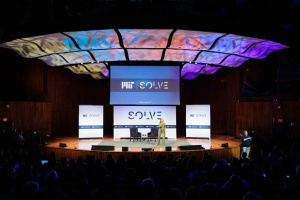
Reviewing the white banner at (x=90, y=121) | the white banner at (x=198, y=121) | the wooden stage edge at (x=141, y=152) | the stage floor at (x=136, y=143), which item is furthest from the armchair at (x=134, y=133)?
the white banner at (x=198, y=121)

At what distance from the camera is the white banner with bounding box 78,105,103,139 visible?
46.5ft

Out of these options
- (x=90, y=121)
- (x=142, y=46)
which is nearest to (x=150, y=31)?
(x=142, y=46)

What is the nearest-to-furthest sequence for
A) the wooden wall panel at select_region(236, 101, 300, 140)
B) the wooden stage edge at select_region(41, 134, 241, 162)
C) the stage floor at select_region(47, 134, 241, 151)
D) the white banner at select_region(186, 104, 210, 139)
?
the wooden stage edge at select_region(41, 134, 241, 162)
the stage floor at select_region(47, 134, 241, 151)
the wooden wall panel at select_region(236, 101, 300, 140)
the white banner at select_region(186, 104, 210, 139)

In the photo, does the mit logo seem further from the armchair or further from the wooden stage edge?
the wooden stage edge

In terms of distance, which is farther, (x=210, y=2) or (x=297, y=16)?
(x=297, y=16)

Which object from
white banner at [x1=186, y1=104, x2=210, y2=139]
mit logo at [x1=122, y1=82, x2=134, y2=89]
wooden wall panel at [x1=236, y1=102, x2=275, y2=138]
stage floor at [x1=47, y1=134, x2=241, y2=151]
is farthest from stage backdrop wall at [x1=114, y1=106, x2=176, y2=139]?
wooden wall panel at [x1=236, y1=102, x2=275, y2=138]

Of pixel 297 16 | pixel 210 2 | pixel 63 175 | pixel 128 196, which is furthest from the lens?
pixel 297 16

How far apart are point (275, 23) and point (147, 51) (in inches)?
278

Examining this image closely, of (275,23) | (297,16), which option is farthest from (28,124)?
(297,16)

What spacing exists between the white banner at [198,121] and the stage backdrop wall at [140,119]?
100 cm

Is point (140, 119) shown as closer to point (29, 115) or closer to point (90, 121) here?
point (90, 121)

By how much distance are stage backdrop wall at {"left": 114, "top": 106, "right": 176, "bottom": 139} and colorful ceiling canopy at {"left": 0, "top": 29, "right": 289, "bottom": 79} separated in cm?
307

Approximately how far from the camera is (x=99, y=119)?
47.6ft

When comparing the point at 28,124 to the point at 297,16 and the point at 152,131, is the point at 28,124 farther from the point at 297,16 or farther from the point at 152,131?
the point at 297,16
